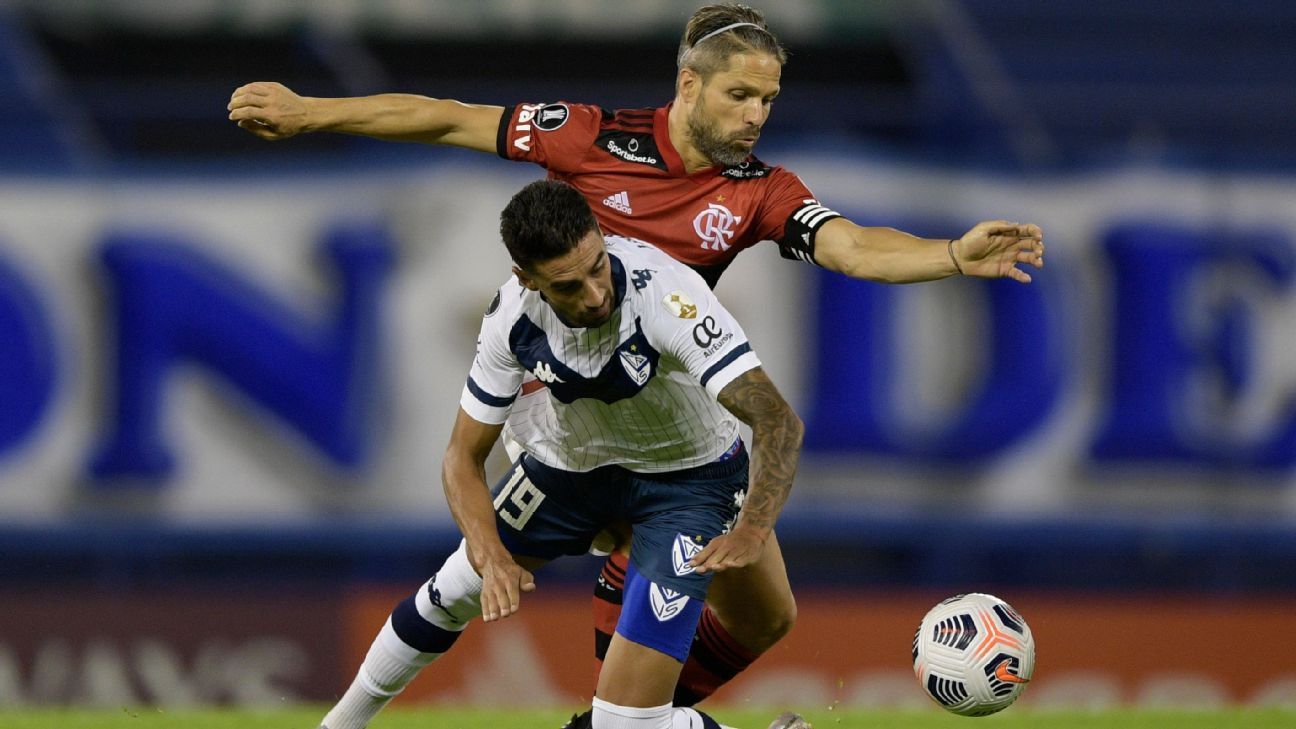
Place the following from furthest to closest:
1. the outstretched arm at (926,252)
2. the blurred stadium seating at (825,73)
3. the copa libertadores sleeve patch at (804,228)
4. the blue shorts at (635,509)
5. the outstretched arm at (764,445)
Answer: the blurred stadium seating at (825,73), the copa libertadores sleeve patch at (804,228), the blue shorts at (635,509), the outstretched arm at (926,252), the outstretched arm at (764,445)

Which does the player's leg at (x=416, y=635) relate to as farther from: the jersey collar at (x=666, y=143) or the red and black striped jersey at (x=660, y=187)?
the jersey collar at (x=666, y=143)

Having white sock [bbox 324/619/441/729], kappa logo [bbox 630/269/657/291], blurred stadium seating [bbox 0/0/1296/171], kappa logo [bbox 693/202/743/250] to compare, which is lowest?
white sock [bbox 324/619/441/729]

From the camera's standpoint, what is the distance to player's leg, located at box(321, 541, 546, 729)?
5.82 meters

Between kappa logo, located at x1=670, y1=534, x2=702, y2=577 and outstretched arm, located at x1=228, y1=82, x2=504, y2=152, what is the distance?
57.5 inches

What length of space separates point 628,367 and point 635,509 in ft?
1.83

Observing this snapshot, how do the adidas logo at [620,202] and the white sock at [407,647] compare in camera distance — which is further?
the adidas logo at [620,202]

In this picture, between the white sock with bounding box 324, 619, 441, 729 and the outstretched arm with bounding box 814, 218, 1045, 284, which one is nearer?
the outstretched arm with bounding box 814, 218, 1045, 284

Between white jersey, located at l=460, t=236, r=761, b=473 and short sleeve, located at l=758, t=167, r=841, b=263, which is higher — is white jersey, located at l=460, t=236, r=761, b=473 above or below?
below

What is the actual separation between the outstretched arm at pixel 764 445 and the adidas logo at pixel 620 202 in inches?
36.8

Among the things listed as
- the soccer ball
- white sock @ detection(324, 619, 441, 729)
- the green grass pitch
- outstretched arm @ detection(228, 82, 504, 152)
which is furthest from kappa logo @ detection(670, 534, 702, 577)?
the green grass pitch

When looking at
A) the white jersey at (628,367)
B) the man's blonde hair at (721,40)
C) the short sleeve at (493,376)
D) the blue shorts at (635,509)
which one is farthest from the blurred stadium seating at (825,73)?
the short sleeve at (493,376)

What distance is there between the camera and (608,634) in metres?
6.39

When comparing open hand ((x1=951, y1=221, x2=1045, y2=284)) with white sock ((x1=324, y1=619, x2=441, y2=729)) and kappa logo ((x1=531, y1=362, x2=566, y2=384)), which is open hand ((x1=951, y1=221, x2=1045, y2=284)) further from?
white sock ((x1=324, y1=619, x2=441, y2=729))

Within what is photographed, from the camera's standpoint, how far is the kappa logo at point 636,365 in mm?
5375
